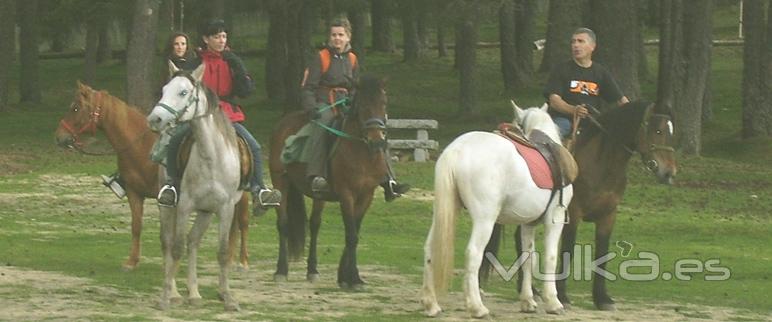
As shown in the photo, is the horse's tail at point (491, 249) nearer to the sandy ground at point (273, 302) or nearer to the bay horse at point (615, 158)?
the sandy ground at point (273, 302)

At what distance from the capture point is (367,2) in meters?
50.0

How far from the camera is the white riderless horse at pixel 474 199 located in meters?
13.8

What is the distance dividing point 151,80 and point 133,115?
23.1m

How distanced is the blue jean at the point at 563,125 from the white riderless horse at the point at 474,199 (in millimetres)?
1636

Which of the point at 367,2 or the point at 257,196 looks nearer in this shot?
the point at 257,196

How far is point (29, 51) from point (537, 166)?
43481 millimetres

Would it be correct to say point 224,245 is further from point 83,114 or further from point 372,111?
point 83,114

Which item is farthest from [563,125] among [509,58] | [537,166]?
[509,58]

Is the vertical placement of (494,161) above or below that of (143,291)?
above

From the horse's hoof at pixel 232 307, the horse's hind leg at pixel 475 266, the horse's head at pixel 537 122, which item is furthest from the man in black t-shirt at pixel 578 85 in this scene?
the horse's hoof at pixel 232 307

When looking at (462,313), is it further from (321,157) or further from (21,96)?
(21,96)

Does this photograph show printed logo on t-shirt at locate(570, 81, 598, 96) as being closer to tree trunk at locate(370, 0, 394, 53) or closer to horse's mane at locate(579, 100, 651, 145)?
horse's mane at locate(579, 100, 651, 145)

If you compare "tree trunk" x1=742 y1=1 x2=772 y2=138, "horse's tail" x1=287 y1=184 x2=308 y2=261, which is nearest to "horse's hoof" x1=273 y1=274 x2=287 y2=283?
"horse's tail" x1=287 y1=184 x2=308 y2=261

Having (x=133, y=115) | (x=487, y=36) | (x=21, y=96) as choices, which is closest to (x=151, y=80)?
(x=21, y=96)
